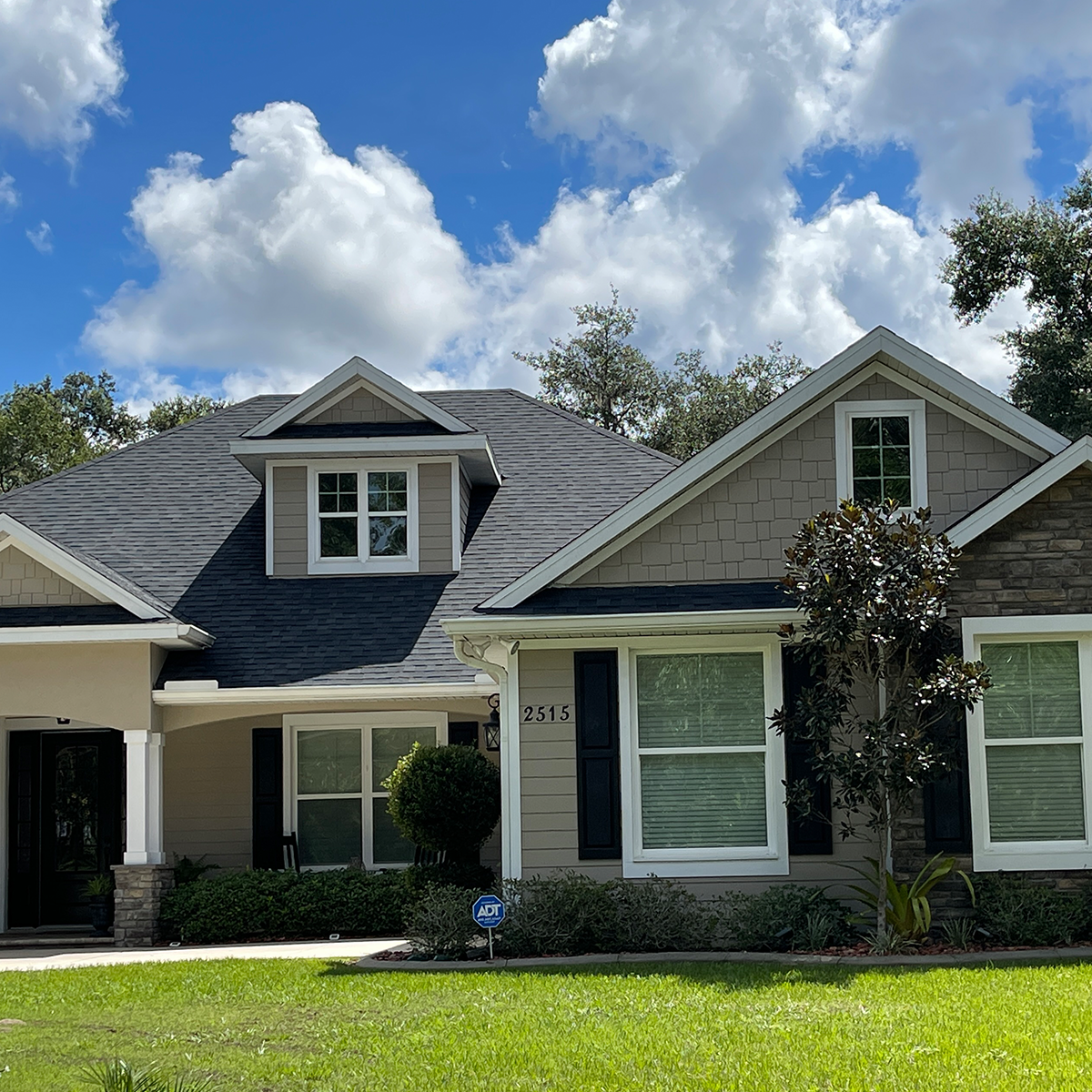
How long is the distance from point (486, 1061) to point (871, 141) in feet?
39.4

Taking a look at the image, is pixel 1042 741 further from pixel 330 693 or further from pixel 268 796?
pixel 268 796

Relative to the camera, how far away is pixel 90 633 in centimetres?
1411

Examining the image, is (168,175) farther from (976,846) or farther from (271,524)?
(976,846)

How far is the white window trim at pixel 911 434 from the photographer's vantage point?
13.4m

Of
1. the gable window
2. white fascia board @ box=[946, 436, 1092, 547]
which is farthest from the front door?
white fascia board @ box=[946, 436, 1092, 547]

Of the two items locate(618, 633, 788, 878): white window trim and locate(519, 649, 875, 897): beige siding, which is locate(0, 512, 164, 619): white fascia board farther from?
locate(618, 633, 788, 878): white window trim

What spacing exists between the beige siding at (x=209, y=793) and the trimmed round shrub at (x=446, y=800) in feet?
10.4

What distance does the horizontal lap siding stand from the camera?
12328 millimetres

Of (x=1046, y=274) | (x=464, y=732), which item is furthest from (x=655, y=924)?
(x=1046, y=274)

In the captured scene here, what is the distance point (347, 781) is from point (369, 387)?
4.98m

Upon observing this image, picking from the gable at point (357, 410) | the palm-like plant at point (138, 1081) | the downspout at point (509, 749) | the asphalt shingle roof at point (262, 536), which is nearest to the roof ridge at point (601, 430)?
the asphalt shingle roof at point (262, 536)

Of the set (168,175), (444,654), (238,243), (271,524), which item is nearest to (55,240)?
(168,175)

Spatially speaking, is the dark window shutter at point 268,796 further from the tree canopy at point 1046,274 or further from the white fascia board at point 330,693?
the tree canopy at point 1046,274

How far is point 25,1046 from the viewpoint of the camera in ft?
26.4
